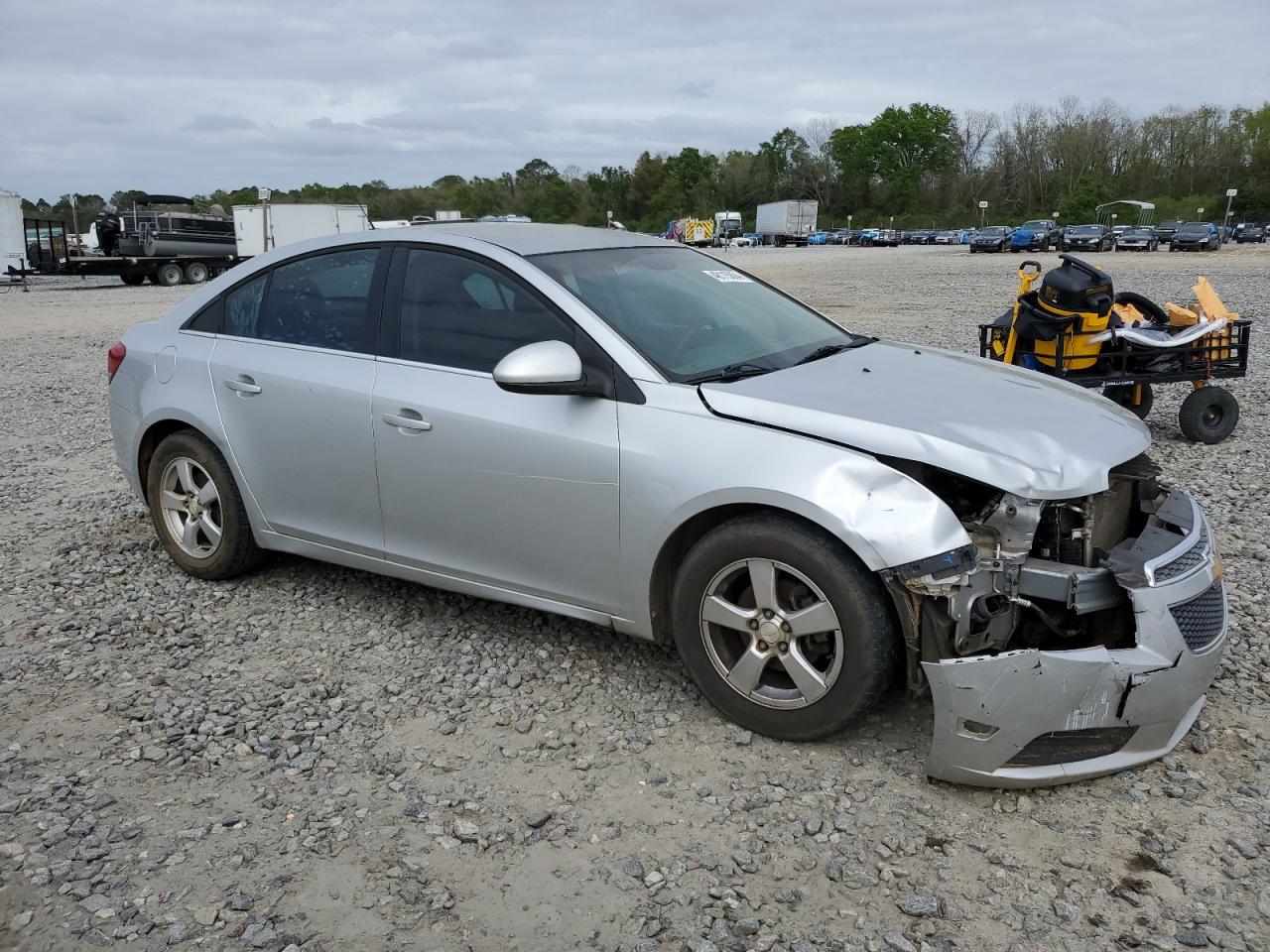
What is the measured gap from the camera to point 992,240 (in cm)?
5075

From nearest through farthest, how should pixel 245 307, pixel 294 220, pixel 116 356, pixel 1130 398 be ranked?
pixel 245 307, pixel 116 356, pixel 1130 398, pixel 294 220

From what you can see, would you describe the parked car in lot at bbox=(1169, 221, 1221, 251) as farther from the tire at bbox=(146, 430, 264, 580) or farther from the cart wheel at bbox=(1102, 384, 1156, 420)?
the tire at bbox=(146, 430, 264, 580)

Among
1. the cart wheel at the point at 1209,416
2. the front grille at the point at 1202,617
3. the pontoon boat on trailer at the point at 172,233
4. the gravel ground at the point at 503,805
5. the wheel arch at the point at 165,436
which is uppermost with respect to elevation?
the pontoon boat on trailer at the point at 172,233

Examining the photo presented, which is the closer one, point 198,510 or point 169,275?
point 198,510

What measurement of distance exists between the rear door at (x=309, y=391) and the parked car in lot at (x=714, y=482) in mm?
14

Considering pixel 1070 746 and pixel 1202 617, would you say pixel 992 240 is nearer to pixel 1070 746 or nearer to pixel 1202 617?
pixel 1202 617

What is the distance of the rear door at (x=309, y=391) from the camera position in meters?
4.16

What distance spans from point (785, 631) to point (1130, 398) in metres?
6.04

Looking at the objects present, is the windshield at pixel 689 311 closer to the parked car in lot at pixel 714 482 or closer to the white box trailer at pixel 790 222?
the parked car in lot at pixel 714 482

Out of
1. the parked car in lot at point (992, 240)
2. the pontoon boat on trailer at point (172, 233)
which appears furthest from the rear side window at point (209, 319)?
the parked car in lot at point (992, 240)

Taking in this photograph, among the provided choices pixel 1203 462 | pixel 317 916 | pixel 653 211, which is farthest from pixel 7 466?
pixel 653 211

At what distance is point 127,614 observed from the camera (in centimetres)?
465

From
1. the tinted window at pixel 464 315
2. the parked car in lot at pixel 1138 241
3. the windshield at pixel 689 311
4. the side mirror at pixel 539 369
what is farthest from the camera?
the parked car in lot at pixel 1138 241

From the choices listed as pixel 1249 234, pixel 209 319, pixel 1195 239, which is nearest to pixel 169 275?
pixel 209 319
